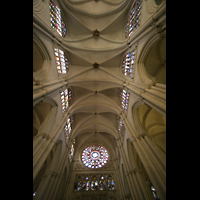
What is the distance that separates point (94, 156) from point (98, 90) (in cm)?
879

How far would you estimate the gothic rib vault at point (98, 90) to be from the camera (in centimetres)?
616

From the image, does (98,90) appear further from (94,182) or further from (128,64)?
(94,182)

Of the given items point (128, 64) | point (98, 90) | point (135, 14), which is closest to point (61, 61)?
point (98, 90)

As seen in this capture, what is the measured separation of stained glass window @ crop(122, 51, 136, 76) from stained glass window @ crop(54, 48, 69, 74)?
17.6 feet

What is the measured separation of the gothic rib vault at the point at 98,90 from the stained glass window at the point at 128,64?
513mm

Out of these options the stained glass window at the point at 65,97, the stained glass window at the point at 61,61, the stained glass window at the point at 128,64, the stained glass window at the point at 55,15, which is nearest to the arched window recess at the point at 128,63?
the stained glass window at the point at 128,64

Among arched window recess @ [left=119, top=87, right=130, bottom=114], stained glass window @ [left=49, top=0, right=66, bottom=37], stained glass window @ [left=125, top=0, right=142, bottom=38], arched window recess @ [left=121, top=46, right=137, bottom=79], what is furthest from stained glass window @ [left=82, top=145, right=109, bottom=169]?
stained glass window @ [left=125, top=0, right=142, bottom=38]

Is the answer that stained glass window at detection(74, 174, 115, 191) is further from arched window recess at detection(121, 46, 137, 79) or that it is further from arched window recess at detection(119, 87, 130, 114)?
arched window recess at detection(121, 46, 137, 79)

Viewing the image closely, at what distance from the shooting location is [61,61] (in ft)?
30.7

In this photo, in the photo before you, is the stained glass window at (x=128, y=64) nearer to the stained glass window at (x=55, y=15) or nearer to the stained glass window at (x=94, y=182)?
the stained glass window at (x=55, y=15)
